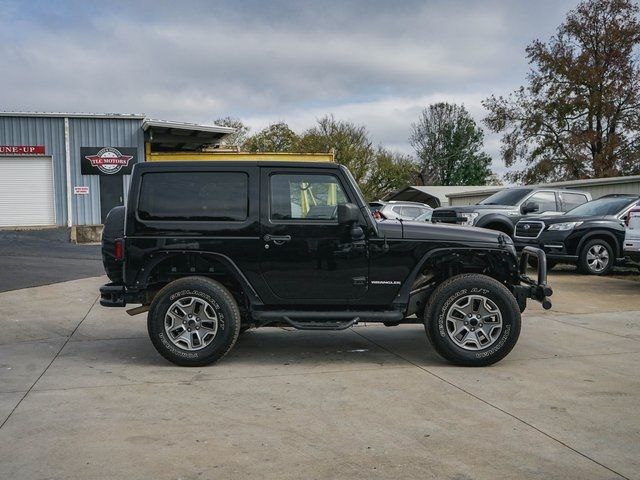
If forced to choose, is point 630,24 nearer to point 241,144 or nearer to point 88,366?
point 241,144

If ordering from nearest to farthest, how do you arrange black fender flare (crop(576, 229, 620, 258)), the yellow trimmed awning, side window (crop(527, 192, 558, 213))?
the yellow trimmed awning < black fender flare (crop(576, 229, 620, 258)) < side window (crop(527, 192, 558, 213))

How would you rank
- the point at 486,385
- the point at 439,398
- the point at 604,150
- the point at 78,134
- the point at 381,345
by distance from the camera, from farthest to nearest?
the point at 604,150
the point at 78,134
the point at 381,345
the point at 486,385
the point at 439,398

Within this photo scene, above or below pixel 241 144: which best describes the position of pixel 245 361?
below

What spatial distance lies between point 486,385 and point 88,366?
3.71 meters

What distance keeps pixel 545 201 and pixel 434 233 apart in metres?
11.0

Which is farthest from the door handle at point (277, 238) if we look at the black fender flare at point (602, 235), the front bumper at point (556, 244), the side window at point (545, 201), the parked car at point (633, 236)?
the side window at point (545, 201)

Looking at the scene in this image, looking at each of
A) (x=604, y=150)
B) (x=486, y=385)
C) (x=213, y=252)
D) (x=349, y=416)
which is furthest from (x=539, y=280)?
(x=604, y=150)

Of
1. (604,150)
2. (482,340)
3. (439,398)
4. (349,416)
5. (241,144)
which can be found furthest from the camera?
(241,144)

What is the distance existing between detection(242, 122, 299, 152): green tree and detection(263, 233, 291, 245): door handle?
5063cm

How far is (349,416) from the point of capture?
461cm

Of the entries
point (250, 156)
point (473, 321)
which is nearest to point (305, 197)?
point (473, 321)

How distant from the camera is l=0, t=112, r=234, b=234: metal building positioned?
2397 centimetres

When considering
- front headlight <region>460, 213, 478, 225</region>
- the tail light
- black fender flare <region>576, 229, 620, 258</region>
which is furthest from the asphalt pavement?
black fender flare <region>576, 229, 620, 258</region>

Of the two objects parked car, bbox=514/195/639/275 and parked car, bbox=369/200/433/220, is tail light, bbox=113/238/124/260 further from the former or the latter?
parked car, bbox=369/200/433/220
